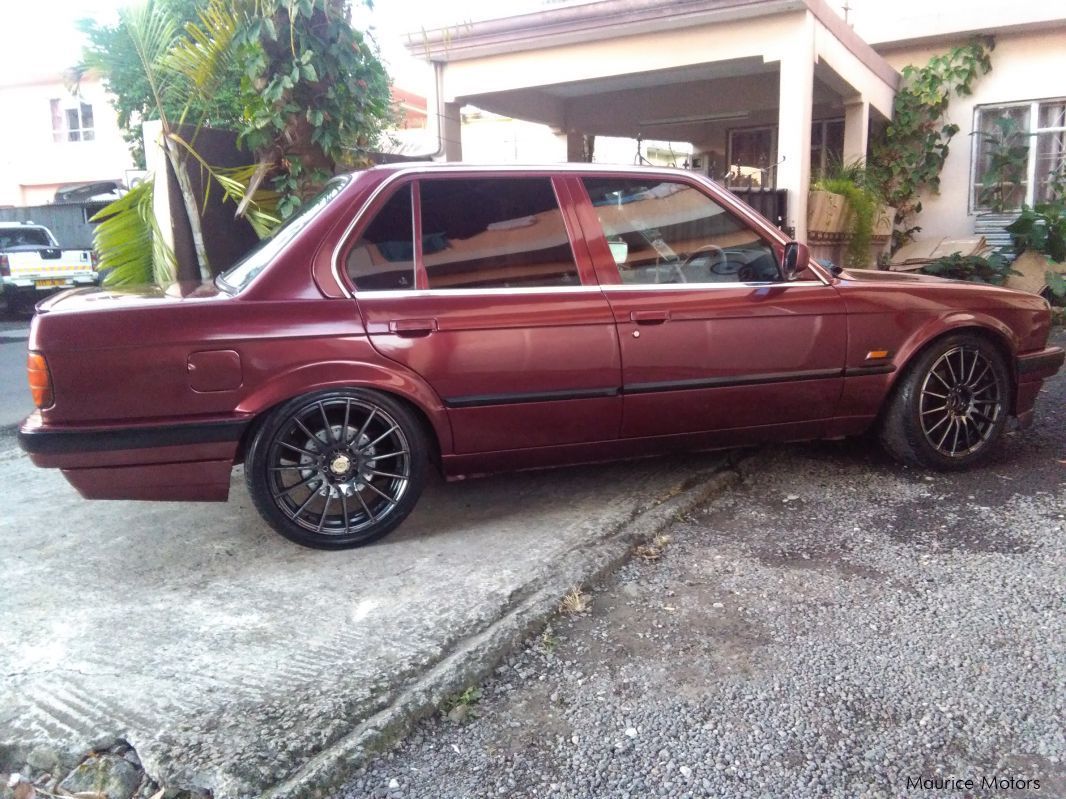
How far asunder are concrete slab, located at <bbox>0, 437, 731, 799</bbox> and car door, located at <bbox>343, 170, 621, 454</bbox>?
51 centimetres

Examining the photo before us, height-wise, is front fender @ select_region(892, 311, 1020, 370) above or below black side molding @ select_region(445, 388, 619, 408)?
above

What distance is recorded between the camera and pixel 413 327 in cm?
353

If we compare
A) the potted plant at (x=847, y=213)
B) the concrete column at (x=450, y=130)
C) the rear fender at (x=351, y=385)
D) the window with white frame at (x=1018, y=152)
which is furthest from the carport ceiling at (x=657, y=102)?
the rear fender at (x=351, y=385)

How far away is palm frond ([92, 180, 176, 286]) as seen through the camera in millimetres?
5918

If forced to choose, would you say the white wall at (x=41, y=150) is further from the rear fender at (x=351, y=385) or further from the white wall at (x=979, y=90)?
the rear fender at (x=351, y=385)

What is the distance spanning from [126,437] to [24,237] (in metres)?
15.2

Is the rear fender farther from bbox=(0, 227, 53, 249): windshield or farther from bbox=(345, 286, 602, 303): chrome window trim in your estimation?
bbox=(0, 227, 53, 249): windshield

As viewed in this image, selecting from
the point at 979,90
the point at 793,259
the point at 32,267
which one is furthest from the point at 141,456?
the point at 32,267

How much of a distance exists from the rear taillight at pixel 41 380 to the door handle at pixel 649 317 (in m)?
2.28

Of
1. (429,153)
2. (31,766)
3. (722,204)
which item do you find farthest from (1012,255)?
(31,766)

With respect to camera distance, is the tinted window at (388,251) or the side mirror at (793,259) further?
the side mirror at (793,259)

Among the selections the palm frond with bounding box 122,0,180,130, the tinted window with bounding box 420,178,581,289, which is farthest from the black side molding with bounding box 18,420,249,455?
the palm frond with bounding box 122,0,180,130

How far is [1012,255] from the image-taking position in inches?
413

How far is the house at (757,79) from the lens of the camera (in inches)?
333
